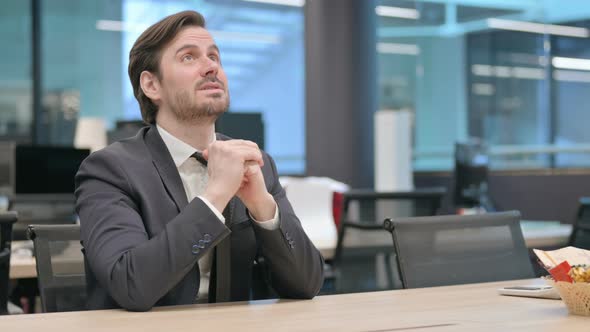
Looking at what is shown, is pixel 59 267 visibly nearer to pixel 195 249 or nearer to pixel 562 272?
pixel 195 249

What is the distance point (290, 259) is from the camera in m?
1.87

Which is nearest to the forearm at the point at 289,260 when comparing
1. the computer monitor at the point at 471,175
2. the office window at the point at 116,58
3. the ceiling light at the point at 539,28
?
the computer monitor at the point at 471,175

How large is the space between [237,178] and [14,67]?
26.4 ft

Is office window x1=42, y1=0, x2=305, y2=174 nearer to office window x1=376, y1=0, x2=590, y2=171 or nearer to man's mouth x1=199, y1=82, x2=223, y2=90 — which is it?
office window x1=376, y1=0, x2=590, y2=171

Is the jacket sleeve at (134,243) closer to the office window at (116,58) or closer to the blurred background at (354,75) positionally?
the blurred background at (354,75)

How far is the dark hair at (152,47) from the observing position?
2039 mm

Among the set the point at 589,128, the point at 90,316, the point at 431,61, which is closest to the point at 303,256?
the point at 90,316

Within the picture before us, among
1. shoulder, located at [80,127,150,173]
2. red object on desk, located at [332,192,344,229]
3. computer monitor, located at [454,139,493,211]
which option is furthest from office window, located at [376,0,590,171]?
shoulder, located at [80,127,150,173]

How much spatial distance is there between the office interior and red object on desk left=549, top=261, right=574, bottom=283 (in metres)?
2.12

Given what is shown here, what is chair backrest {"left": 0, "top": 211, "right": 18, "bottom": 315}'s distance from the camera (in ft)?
7.68

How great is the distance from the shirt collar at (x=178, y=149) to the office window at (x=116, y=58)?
7.14 meters

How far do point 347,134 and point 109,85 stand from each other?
3.48 meters

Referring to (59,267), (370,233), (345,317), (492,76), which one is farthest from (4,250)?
(492,76)

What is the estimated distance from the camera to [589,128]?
6.42 meters
